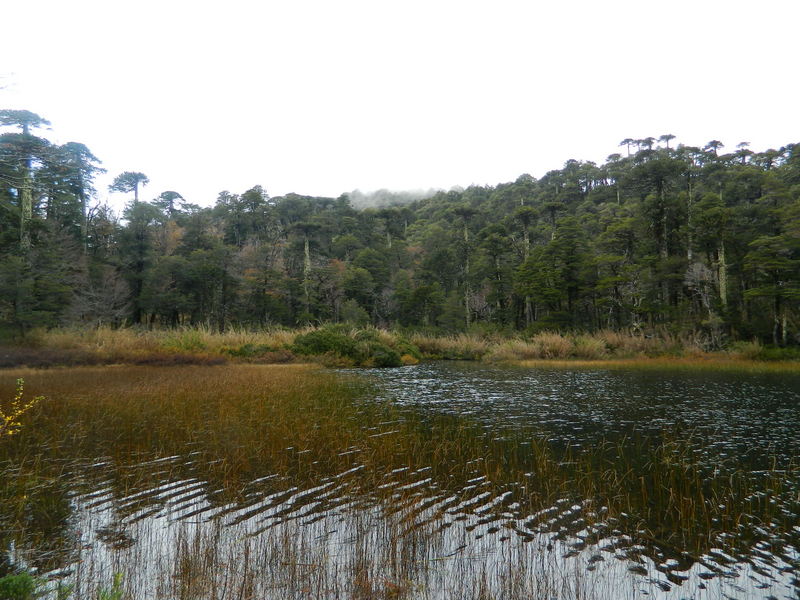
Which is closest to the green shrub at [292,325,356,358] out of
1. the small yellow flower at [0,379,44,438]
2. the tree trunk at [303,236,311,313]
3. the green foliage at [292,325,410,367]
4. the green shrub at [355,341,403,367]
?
the green foliage at [292,325,410,367]

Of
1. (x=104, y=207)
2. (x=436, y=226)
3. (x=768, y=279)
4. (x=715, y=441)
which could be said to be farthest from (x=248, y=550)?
(x=436, y=226)

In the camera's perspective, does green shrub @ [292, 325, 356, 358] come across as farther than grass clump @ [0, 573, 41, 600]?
Yes

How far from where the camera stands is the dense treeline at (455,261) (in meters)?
26.8

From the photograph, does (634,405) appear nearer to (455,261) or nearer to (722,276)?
(722,276)

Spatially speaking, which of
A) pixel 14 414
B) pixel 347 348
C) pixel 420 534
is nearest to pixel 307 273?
pixel 347 348

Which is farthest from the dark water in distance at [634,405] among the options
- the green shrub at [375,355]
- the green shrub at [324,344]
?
the green shrub at [324,344]

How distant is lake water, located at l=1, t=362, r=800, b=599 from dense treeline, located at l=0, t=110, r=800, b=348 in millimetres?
19627

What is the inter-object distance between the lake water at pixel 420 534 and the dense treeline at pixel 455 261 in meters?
19.6

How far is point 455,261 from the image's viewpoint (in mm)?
48938

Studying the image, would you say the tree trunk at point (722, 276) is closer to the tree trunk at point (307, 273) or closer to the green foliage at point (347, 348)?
the green foliage at point (347, 348)

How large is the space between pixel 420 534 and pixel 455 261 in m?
45.8

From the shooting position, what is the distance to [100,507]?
4512 mm

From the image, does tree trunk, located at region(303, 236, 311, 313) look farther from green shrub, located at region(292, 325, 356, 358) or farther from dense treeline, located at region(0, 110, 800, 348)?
green shrub, located at region(292, 325, 356, 358)

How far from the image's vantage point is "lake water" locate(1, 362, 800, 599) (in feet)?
10.8
